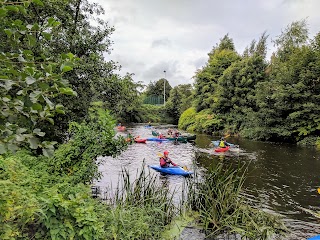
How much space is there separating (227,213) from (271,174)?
28.3 ft

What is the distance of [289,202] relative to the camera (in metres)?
10.2

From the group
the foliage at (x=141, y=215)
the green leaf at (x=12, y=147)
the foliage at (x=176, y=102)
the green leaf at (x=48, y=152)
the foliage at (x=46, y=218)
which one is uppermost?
the foliage at (x=176, y=102)

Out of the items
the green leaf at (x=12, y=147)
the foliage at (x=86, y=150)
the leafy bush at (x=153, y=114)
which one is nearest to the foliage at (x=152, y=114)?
the leafy bush at (x=153, y=114)

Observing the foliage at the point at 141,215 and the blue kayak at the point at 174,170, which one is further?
the blue kayak at the point at 174,170

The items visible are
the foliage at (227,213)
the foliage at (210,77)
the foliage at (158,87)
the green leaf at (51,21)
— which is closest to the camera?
the green leaf at (51,21)

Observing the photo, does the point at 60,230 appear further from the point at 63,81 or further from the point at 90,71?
the point at 90,71

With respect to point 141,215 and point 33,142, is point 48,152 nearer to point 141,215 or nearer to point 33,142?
point 33,142

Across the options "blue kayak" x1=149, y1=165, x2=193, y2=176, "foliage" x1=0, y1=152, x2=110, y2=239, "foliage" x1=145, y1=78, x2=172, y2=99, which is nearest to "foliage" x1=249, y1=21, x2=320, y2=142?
"blue kayak" x1=149, y1=165, x2=193, y2=176

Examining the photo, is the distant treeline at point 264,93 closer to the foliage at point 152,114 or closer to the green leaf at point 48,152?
the foliage at point 152,114

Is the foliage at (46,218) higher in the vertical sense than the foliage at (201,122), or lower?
lower

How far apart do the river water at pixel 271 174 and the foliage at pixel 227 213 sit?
2.67 ft

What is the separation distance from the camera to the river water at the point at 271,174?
9.10 metres

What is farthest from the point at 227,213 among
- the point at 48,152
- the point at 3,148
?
the point at 3,148

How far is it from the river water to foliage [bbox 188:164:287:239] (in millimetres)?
812
